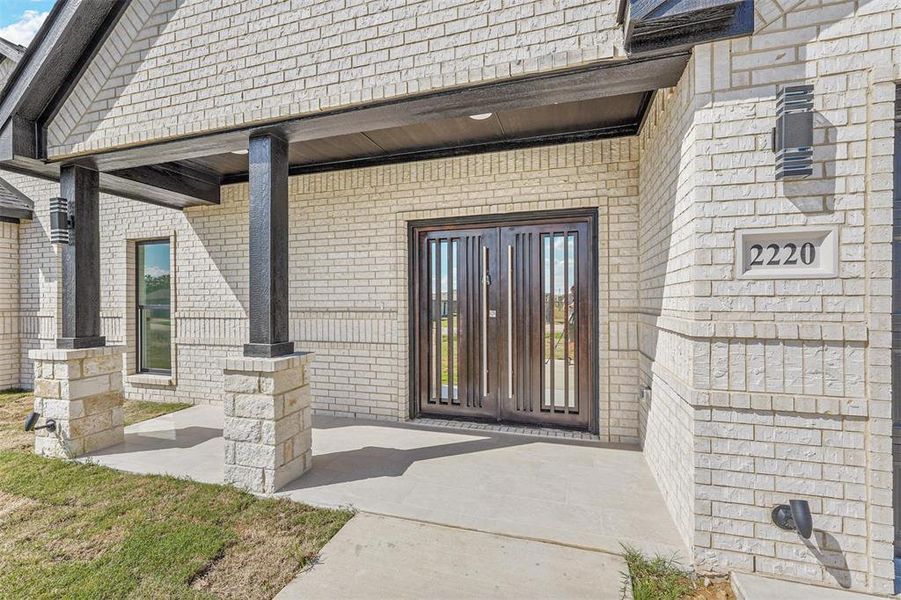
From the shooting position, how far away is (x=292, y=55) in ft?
10.0

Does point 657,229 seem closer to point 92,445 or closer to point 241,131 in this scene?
point 241,131

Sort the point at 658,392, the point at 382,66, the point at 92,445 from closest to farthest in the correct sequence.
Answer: the point at 382,66
the point at 658,392
the point at 92,445

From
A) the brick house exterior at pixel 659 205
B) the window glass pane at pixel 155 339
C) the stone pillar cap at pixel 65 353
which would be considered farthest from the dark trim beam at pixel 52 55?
the window glass pane at pixel 155 339

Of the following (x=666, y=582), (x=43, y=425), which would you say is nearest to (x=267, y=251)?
(x=43, y=425)

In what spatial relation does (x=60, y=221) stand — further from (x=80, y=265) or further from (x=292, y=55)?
(x=292, y=55)

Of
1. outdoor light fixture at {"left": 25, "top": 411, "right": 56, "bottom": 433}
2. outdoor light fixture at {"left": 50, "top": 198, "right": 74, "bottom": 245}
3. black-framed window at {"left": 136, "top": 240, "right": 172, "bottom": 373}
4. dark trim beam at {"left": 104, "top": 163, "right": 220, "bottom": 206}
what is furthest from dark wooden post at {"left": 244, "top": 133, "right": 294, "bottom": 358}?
black-framed window at {"left": 136, "top": 240, "right": 172, "bottom": 373}

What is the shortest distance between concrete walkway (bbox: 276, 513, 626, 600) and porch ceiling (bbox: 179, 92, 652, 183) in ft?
9.92

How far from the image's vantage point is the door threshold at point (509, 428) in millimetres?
4074

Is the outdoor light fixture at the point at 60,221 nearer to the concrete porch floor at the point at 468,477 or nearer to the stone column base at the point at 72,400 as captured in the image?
the stone column base at the point at 72,400

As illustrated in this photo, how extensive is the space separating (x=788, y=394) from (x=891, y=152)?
4.13ft

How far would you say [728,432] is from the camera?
2.15m

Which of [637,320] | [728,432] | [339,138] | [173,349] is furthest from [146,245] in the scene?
[728,432]

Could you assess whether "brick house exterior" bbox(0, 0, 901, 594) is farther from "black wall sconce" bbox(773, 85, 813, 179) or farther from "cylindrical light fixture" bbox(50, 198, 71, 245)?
"cylindrical light fixture" bbox(50, 198, 71, 245)

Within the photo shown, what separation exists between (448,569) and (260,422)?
5.67 ft
